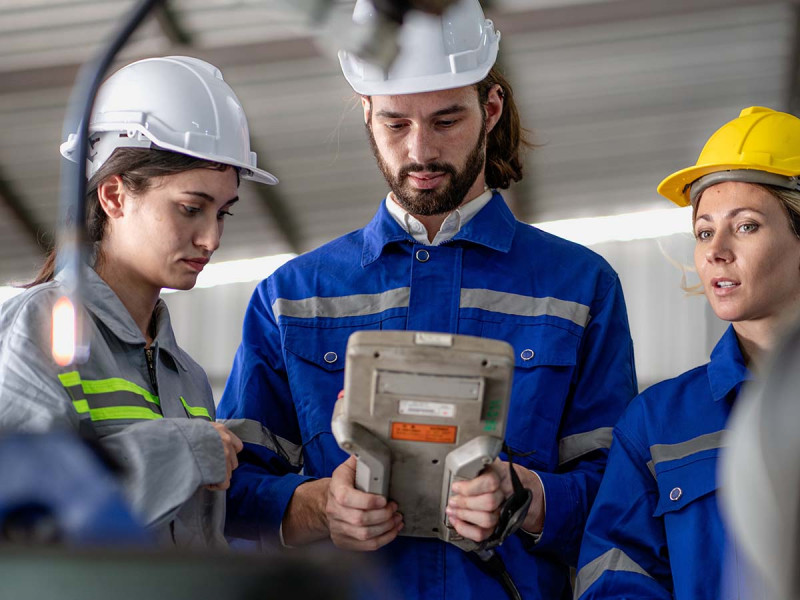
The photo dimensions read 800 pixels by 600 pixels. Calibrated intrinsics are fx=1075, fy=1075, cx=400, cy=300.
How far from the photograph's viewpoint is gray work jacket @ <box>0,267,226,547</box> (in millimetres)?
1804

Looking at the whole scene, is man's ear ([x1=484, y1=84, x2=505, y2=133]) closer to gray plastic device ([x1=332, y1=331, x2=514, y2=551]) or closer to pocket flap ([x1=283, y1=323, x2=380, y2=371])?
pocket flap ([x1=283, y1=323, x2=380, y2=371])

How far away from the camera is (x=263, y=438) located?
248 cm

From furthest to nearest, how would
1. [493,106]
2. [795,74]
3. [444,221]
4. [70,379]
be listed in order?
1. [795,74]
2. [493,106]
3. [444,221]
4. [70,379]

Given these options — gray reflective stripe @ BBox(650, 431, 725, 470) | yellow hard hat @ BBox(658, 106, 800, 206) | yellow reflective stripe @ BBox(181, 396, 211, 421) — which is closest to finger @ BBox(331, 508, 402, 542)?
yellow reflective stripe @ BBox(181, 396, 211, 421)

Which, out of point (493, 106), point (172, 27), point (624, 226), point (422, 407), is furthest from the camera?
point (624, 226)

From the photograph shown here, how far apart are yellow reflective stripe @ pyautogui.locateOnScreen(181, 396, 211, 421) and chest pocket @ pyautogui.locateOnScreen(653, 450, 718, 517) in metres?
1.00

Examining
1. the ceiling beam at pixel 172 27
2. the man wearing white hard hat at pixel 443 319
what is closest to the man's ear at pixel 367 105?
the man wearing white hard hat at pixel 443 319

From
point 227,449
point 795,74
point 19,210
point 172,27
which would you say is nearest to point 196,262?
point 227,449

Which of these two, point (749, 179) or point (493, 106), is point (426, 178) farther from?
point (749, 179)

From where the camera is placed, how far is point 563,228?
34.4ft

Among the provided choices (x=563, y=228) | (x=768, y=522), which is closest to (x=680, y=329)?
(x=563, y=228)

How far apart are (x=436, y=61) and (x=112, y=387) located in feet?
3.54

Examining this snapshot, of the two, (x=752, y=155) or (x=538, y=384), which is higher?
(x=752, y=155)

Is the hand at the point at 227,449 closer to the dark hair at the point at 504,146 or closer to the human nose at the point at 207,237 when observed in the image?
the human nose at the point at 207,237
